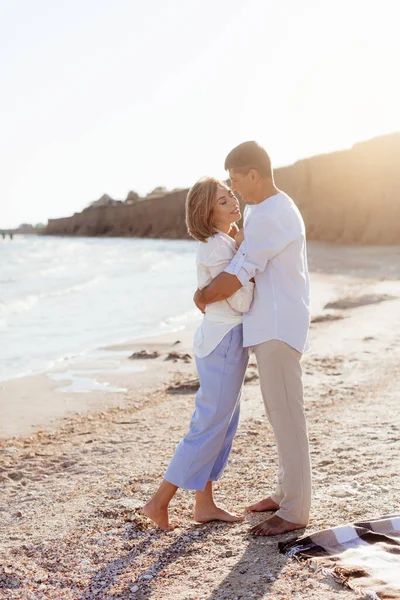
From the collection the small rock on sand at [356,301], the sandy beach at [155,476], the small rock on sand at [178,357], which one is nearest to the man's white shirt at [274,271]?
the sandy beach at [155,476]

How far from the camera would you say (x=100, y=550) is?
3629mm

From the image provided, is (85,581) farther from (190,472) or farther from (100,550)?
(190,472)

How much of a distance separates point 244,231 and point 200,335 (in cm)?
60

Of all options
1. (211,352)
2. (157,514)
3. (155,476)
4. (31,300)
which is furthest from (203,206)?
(31,300)

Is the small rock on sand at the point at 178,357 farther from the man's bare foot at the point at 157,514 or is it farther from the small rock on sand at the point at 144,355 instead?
the man's bare foot at the point at 157,514

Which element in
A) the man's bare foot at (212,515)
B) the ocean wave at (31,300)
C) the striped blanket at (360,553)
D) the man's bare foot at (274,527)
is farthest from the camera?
the ocean wave at (31,300)

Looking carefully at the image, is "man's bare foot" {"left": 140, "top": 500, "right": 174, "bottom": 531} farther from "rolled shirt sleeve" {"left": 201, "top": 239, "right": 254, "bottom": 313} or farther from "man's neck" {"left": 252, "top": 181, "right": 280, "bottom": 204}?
"man's neck" {"left": 252, "top": 181, "right": 280, "bottom": 204}

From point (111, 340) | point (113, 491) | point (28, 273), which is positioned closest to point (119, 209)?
point (28, 273)

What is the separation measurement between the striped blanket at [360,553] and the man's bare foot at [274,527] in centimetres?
18

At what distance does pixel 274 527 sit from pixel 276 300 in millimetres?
1177

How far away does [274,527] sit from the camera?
12.0 feet

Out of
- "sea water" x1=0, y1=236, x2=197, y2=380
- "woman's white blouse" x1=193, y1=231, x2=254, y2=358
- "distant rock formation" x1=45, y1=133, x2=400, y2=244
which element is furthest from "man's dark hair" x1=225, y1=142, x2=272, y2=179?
"distant rock formation" x1=45, y1=133, x2=400, y2=244

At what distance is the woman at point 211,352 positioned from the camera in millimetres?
3559

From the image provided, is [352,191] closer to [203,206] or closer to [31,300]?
[31,300]
